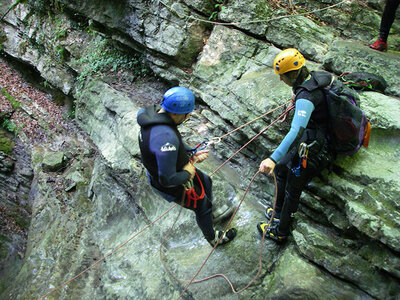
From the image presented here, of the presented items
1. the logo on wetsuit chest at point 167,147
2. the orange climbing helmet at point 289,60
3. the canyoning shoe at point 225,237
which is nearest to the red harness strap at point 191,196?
the logo on wetsuit chest at point 167,147

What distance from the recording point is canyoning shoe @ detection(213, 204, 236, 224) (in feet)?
16.1

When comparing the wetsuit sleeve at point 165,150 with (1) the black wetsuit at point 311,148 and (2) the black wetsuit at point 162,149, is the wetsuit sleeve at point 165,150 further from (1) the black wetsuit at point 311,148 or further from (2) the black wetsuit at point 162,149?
(1) the black wetsuit at point 311,148

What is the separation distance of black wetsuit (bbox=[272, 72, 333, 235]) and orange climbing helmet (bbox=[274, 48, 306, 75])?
233mm

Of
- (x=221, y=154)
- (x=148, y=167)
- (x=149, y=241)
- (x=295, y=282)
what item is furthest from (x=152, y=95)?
(x=295, y=282)

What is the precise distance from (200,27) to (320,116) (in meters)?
4.93

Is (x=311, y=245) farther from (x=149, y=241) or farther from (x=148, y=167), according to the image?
(x=149, y=241)

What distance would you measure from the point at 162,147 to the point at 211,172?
8.57ft

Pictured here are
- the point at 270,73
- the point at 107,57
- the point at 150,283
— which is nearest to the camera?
the point at 150,283

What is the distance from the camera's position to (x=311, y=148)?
137 inches

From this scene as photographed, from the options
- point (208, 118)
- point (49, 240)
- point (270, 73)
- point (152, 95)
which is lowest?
point (49, 240)

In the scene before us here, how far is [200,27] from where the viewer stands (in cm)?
728

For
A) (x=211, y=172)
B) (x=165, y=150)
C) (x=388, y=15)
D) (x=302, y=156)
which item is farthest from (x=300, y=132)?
(x=388, y=15)

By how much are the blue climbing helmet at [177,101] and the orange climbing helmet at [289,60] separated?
118 centimetres

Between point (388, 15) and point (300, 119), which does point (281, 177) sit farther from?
point (388, 15)
